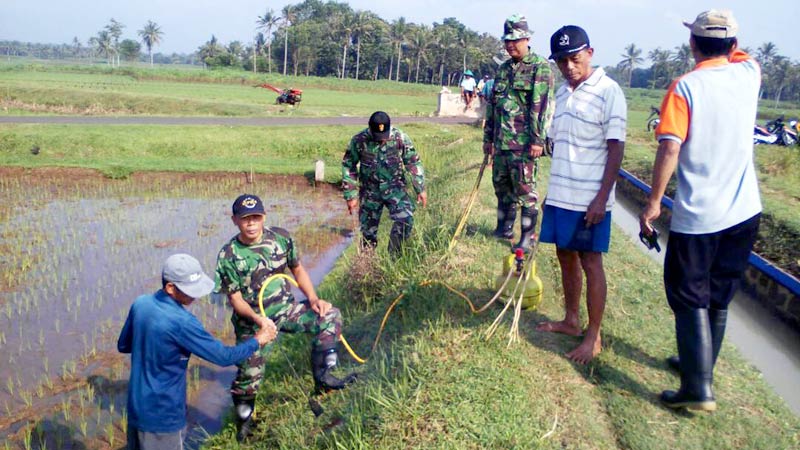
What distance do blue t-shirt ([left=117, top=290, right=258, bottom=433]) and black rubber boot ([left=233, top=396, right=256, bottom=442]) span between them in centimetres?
88

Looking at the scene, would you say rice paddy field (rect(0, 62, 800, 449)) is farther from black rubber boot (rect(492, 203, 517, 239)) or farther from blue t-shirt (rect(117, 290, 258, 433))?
blue t-shirt (rect(117, 290, 258, 433))

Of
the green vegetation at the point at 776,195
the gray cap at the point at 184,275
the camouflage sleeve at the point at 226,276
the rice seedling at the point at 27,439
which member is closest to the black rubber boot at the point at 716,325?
the gray cap at the point at 184,275

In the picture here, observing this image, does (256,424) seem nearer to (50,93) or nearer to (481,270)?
(481,270)

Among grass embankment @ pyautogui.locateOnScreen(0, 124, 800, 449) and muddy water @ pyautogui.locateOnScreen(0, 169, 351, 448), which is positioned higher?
grass embankment @ pyautogui.locateOnScreen(0, 124, 800, 449)

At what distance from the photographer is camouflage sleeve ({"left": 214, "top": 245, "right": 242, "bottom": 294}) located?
148 inches

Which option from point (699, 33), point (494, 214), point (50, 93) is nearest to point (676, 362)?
point (699, 33)

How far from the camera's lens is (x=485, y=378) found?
10.6ft

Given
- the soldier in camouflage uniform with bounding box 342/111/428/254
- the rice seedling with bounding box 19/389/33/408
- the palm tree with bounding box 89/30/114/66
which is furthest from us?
the palm tree with bounding box 89/30/114/66

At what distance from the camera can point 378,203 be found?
227 inches

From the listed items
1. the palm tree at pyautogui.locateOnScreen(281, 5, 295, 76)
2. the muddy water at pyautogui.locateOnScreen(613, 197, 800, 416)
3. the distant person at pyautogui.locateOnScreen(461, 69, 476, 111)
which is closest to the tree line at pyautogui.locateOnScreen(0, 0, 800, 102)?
the palm tree at pyautogui.locateOnScreen(281, 5, 295, 76)

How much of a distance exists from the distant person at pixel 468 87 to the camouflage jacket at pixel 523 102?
18.0m

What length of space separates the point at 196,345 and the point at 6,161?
12.1 metres

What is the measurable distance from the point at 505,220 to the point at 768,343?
248cm

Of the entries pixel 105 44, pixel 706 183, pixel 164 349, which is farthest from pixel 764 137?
pixel 105 44
